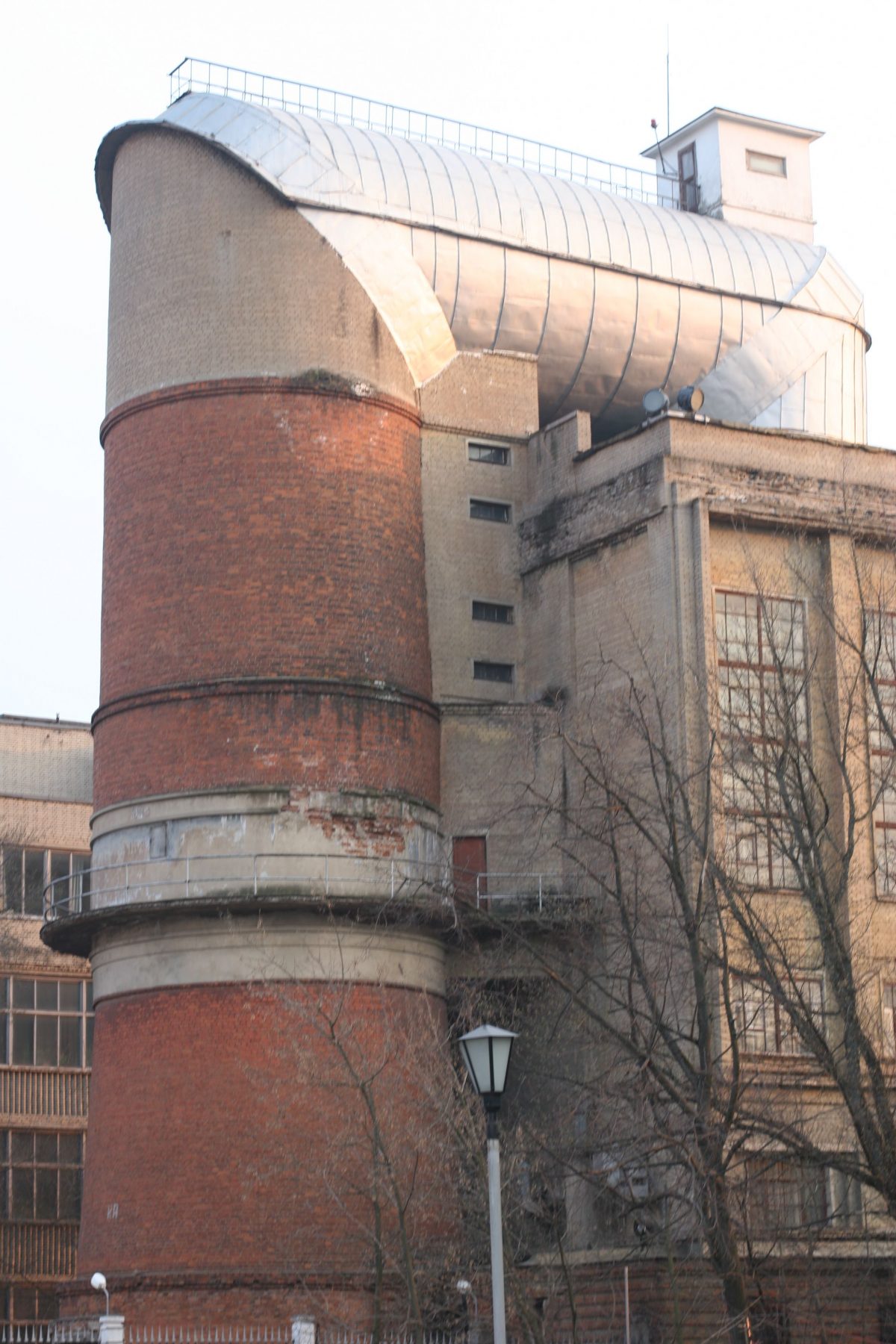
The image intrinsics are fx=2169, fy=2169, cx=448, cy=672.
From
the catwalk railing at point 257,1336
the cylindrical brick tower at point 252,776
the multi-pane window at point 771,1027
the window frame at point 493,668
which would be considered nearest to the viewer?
the catwalk railing at point 257,1336

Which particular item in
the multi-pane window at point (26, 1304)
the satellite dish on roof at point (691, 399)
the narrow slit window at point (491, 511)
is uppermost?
the satellite dish on roof at point (691, 399)

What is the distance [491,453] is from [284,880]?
9.16 meters

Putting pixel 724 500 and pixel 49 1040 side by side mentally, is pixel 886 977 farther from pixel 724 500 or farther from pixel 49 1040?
pixel 49 1040

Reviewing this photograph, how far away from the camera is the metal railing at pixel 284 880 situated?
110ft

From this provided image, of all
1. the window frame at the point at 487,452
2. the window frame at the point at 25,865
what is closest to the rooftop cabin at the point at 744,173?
the window frame at the point at 487,452

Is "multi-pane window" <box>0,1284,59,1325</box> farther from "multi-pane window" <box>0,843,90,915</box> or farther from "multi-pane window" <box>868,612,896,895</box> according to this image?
"multi-pane window" <box>868,612,896,895</box>

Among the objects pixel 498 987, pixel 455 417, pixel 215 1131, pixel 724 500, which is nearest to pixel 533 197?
pixel 455 417

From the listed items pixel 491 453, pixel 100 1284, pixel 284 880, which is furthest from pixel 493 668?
Result: pixel 100 1284

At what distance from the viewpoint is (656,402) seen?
3775cm

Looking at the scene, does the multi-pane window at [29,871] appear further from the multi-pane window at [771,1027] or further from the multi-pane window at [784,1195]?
the multi-pane window at [784,1195]

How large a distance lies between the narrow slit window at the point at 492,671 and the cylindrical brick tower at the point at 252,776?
1222 mm

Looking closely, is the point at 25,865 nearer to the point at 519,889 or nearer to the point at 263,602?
the point at 263,602

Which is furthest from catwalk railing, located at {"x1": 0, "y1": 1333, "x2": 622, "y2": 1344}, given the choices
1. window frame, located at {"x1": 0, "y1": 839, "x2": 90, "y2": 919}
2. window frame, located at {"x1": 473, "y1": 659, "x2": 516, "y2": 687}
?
window frame, located at {"x1": 0, "y1": 839, "x2": 90, "y2": 919}

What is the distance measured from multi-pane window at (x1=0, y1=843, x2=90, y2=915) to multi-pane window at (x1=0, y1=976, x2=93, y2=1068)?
1.72m
